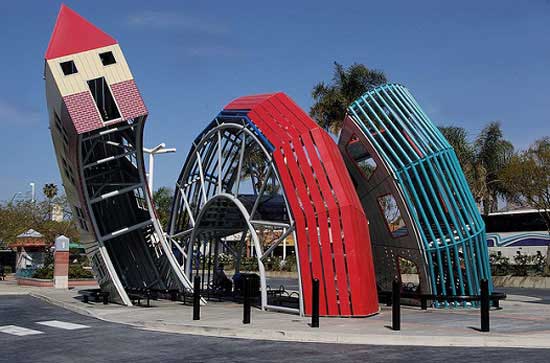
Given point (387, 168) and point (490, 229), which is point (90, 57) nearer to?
point (387, 168)

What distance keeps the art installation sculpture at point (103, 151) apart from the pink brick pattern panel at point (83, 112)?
28 millimetres

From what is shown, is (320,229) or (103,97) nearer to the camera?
(320,229)

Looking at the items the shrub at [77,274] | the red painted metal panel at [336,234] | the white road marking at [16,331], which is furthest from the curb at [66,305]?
the shrub at [77,274]

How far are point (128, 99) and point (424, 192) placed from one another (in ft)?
30.0

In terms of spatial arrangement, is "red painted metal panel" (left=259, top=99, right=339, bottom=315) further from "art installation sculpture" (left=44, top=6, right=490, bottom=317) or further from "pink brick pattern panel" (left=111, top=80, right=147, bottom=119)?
"pink brick pattern panel" (left=111, top=80, right=147, bottom=119)

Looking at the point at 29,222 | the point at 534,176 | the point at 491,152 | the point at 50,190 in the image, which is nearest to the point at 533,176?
the point at 534,176

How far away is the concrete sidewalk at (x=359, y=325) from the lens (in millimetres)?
13820

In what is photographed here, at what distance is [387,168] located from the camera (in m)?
21.7

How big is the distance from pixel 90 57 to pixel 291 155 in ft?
21.9

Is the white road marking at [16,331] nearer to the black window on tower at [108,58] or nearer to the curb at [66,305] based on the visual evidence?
the curb at [66,305]

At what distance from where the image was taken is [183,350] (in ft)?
43.2

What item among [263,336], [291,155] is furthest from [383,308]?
[263,336]

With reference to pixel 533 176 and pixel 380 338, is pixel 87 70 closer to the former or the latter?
pixel 380 338

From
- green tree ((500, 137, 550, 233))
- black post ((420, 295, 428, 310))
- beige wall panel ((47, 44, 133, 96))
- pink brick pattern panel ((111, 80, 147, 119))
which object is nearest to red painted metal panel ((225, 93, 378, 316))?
black post ((420, 295, 428, 310))
